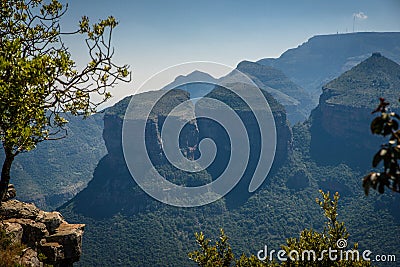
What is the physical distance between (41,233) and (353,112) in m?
131

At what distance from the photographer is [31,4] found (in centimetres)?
1383

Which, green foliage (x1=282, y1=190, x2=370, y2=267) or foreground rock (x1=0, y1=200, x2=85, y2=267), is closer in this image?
green foliage (x1=282, y1=190, x2=370, y2=267)

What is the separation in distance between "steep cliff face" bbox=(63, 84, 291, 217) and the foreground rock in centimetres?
9730

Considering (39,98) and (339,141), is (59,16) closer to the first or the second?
(39,98)

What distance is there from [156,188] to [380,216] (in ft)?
236

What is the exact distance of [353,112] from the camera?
126 meters

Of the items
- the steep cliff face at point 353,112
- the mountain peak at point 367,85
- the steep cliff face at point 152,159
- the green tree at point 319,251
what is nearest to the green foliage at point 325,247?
the green tree at point 319,251

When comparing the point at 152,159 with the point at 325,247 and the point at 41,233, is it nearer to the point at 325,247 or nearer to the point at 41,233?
the point at 41,233

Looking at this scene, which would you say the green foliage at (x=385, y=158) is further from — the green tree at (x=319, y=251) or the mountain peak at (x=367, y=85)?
the mountain peak at (x=367, y=85)

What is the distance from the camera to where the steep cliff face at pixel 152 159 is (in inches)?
4432

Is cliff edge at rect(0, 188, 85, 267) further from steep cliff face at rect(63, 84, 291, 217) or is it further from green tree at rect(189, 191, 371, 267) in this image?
steep cliff face at rect(63, 84, 291, 217)

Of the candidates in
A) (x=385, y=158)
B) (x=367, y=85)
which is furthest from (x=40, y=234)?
(x=367, y=85)

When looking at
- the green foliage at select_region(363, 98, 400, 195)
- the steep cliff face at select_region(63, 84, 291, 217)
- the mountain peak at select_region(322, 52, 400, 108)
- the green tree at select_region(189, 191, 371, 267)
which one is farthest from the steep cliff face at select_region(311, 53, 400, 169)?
the green foliage at select_region(363, 98, 400, 195)

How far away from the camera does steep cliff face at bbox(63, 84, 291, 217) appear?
113 metres
